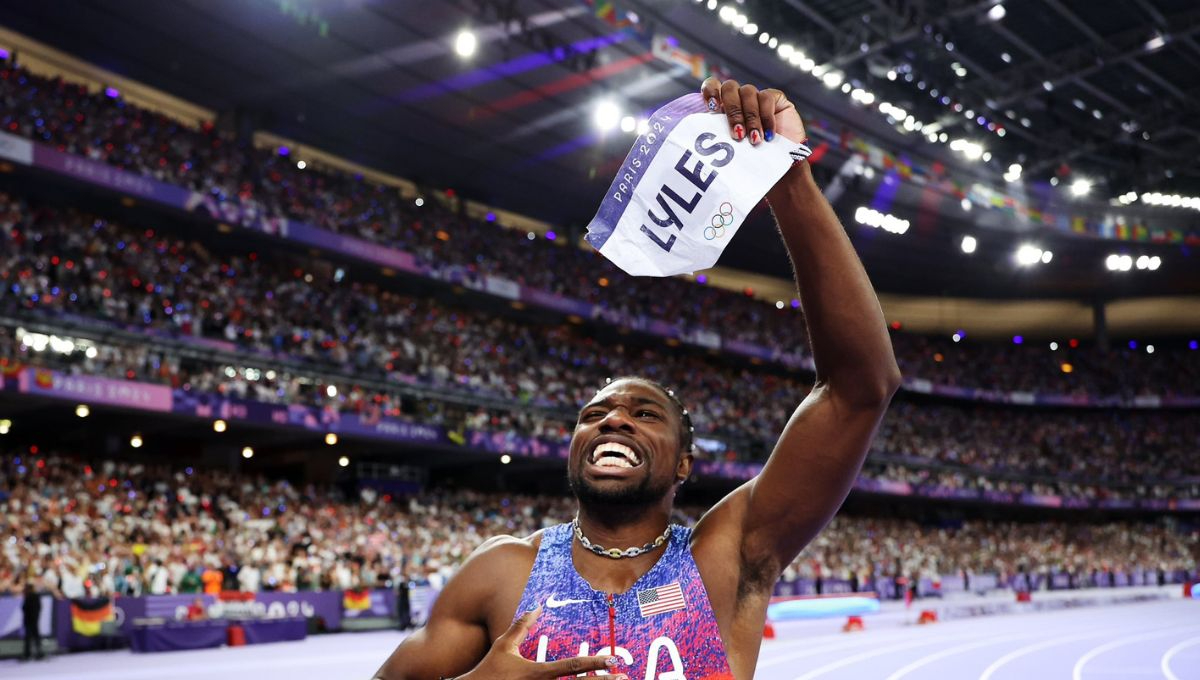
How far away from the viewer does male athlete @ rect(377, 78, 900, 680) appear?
2.77m

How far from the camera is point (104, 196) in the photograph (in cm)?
2898

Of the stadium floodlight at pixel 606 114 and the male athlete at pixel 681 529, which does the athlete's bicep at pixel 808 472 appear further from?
the stadium floodlight at pixel 606 114

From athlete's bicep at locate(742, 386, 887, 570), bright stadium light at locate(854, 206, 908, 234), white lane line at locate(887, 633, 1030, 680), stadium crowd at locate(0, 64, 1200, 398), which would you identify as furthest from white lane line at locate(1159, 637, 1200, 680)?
bright stadium light at locate(854, 206, 908, 234)

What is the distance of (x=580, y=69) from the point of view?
105 ft

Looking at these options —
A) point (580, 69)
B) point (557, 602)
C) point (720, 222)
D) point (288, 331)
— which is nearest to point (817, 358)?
point (720, 222)

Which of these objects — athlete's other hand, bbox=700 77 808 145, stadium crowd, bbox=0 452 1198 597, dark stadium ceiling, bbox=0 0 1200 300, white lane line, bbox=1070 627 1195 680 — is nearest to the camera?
athlete's other hand, bbox=700 77 808 145

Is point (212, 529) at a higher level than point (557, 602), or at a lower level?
lower

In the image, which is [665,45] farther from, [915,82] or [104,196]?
[104,196]

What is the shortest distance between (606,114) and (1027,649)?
21526mm

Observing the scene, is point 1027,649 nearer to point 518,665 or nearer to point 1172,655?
point 1172,655

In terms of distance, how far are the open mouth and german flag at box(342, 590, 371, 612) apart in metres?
20.4

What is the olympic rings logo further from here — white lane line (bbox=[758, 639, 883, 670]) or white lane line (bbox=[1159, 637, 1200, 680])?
white lane line (bbox=[1159, 637, 1200, 680])

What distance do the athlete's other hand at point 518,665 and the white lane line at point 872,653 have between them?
13005mm

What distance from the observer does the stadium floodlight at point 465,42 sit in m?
29.8
